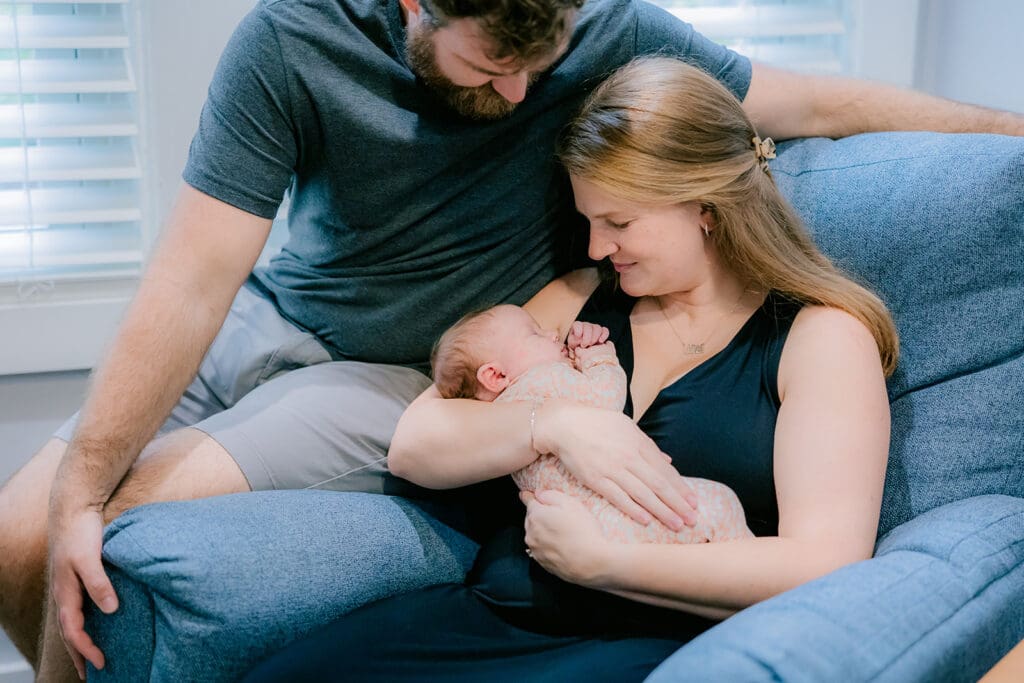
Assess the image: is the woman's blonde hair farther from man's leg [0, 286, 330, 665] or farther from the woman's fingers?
man's leg [0, 286, 330, 665]

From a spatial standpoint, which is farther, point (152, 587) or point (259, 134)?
point (259, 134)

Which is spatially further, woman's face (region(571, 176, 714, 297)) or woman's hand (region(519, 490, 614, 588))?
woman's face (region(571, 176, 714, 297))

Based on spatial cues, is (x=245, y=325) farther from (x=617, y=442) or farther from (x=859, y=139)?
(x=859, y=139)

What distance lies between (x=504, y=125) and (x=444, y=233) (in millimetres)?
213

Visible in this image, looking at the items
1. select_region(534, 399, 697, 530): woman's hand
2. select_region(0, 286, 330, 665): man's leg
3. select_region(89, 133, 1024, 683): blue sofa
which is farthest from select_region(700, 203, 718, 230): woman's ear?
select_region(0, 286, 330, 665): man's leg

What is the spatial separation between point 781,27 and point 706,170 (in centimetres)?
95

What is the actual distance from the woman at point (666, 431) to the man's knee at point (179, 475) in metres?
0.26

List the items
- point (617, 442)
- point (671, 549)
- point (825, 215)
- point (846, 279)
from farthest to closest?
point (825, 215) → point (846, 279) → point (617, 442) → point (671, 549)

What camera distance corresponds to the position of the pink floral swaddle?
1.34 m

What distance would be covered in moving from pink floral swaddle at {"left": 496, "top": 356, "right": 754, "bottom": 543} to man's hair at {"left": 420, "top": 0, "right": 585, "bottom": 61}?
463mm

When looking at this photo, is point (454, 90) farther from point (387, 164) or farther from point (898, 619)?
point (898, 619)

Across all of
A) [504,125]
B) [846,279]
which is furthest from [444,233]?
[846,279]

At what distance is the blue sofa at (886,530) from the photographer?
43.6 inches

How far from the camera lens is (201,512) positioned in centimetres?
138
